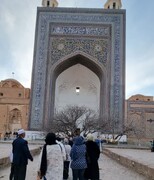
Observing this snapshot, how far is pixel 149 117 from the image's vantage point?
66.9 feet

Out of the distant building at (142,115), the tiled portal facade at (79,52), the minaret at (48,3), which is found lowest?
the distant building at (142,115)

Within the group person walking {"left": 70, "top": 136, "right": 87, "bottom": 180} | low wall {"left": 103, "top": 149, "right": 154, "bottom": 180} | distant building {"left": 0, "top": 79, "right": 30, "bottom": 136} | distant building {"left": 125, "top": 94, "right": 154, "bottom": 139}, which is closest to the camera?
person walking {"left": 70, "top": 136, "right": 87, "bottom": 180}

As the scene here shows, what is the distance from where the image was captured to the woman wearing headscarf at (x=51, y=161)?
7.75 ft

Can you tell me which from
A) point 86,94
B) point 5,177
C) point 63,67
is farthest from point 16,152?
point 86,94

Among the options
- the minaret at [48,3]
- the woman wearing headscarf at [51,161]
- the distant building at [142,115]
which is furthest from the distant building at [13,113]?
the woman wearing headscarf at [51,161]

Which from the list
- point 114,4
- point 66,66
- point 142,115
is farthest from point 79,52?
point 142,115

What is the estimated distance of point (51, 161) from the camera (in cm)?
240

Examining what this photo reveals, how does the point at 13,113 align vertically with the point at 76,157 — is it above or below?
above

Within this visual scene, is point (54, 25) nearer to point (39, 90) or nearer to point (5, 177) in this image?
point (39, 90)

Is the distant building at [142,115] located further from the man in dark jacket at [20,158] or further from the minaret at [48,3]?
the man in dark jacket at [20,158]

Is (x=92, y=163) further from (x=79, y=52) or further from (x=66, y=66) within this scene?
(x=66, y=66)

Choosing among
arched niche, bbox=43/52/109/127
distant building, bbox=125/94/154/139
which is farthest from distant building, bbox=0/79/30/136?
distant building, bbox=125/94/154/139

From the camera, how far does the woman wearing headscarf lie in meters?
2.36

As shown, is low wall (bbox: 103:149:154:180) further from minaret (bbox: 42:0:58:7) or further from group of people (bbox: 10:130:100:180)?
minaret (bbox: 42:0:58:7)
